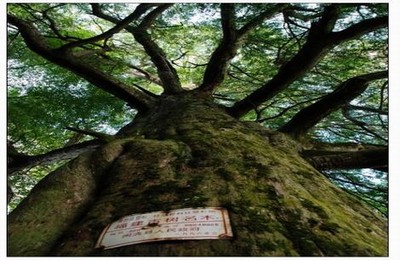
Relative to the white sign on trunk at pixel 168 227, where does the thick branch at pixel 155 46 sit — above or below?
above

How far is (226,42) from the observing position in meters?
4.91

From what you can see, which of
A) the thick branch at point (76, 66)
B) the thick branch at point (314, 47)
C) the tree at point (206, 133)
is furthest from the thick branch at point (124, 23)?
the thick branch at point (314, 47)

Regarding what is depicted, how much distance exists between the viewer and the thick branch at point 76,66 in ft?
13.5

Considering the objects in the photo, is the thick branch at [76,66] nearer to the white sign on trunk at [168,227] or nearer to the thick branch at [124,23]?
the thick branch at [124,23]

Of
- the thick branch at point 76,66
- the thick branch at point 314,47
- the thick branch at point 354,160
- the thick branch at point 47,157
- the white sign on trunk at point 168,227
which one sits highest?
the thick branch at point 76,66

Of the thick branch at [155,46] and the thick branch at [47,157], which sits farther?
the thick branch at [155,46]

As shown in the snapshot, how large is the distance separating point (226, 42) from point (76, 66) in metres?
2.00

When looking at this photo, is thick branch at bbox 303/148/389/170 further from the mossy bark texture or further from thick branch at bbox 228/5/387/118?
thick branch at bbox 228/5/387/118

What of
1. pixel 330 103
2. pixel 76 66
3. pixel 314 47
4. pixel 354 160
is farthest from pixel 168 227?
pixel 76 66

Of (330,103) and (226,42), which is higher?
(226,42)

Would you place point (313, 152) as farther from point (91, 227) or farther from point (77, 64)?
point (77, 64)

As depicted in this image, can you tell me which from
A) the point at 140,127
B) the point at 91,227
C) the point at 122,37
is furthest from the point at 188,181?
the point at 122,37

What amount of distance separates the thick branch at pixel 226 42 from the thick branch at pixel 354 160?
2.07 metres

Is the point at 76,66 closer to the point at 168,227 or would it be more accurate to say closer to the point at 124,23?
the point at 124,23
